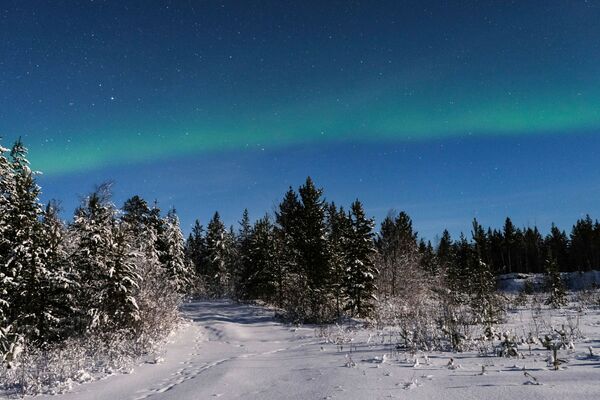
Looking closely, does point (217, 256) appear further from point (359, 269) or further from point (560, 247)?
point (560, 247)

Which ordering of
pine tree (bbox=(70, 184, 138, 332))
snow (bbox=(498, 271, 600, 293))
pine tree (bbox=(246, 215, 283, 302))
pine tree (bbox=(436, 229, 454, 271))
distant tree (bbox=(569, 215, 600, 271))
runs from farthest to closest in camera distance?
distant tree (bbox=(569, 215, 600, 271)) → pine tree (bbox=(436, 229, 454, 271)) → snow (bbox=(498, 271, 600, 293)) → pine tree (bbox=(246, 215, 283, 302)) → pine tree (bbox=(70, 184, 138, 332))

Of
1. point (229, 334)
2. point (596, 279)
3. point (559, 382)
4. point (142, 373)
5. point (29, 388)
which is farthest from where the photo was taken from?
point (596, 279)

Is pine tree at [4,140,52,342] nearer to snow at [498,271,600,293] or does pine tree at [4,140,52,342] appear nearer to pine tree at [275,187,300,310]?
pine tree at [275,187,300,310]

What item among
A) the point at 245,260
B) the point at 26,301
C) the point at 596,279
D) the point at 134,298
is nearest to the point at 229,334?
the point at 134,298

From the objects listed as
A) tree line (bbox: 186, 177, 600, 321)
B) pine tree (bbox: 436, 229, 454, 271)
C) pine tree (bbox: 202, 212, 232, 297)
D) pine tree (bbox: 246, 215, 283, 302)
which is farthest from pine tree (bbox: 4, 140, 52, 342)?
pine tree (bbox: 436, 229, 454, 271)

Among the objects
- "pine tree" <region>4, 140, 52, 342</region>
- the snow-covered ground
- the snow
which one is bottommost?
the snow

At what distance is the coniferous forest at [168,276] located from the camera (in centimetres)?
1827

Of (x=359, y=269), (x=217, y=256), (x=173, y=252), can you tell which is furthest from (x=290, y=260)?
(x=217, y=256)

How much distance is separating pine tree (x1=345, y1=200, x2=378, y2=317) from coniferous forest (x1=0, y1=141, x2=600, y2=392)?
8 centimetres

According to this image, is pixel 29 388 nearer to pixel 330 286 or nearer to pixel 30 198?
pixel 30 198

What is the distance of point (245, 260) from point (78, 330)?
26.9m

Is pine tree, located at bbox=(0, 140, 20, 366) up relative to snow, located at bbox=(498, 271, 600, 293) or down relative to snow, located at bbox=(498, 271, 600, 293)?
up

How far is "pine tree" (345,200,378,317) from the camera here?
1206 inches

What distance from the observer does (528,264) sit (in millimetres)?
95438
